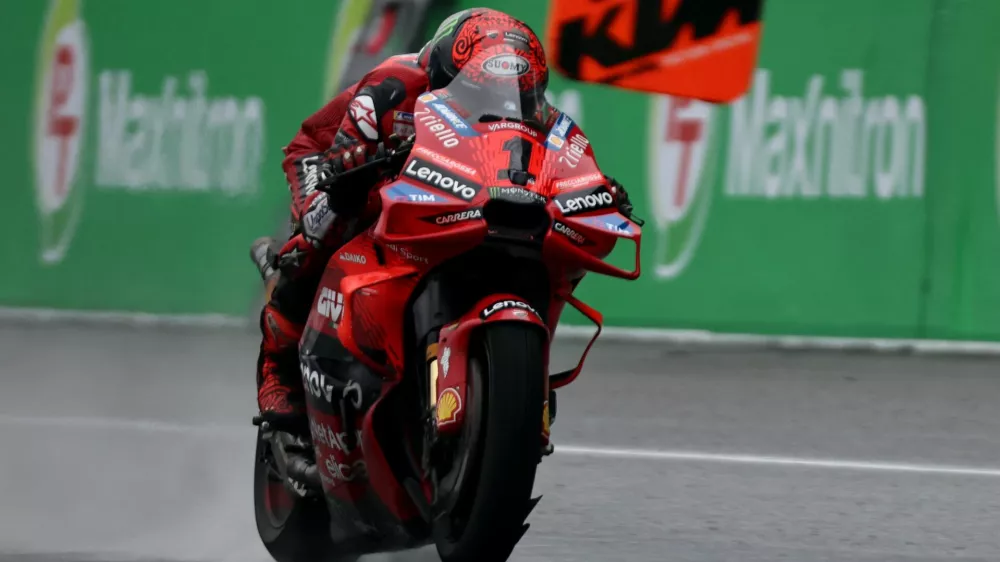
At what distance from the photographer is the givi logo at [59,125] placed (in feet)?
37.2

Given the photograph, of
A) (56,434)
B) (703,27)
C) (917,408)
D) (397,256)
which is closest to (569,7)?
(703,27)

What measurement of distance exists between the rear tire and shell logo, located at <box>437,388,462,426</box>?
116 centimetres

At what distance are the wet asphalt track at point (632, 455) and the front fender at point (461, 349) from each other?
136cm

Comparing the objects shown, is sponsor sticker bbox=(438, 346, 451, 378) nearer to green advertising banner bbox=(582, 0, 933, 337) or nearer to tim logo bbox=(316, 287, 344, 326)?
tim logo bbox=(316, 287, 344, 326)

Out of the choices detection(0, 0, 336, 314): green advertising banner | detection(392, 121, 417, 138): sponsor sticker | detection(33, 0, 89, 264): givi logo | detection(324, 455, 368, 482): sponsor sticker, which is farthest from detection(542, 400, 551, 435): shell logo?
detection(33, 0, 89, 264): givi logo

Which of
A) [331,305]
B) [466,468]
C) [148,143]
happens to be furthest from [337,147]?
[148,143]

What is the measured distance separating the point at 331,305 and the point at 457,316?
53 centimetres

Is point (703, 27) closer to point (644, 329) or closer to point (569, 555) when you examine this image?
point (644, 329)

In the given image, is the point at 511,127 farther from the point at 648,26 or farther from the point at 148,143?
the point at 148,143

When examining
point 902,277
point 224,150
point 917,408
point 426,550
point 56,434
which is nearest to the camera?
point 426,550

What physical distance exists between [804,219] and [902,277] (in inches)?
A: 25.6

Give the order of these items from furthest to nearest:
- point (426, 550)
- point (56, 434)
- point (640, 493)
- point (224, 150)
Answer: point (224, 150)
point (56, 434)
point (640, 493)
point (426, 550)

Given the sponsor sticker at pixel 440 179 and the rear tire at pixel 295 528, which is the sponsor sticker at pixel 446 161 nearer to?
the sponsor sticker at pixel 440 179

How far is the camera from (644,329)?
10.5 m
